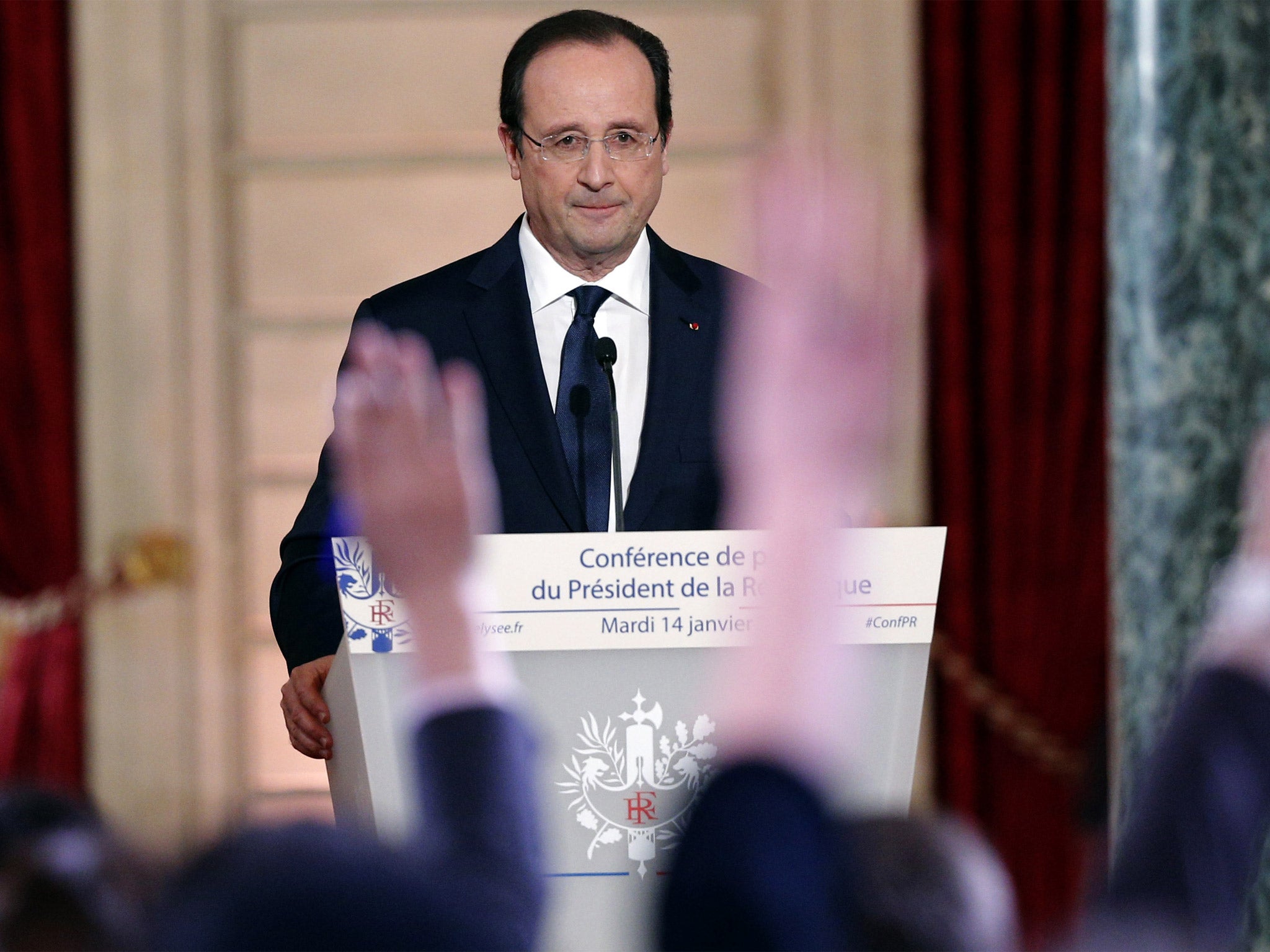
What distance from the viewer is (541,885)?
0.64 m

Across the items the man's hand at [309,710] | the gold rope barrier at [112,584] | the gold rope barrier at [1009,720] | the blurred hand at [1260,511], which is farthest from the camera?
the gold rope barrier at [112,584]

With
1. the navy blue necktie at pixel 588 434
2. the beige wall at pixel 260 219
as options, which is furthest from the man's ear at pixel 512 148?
the beige wall at pixel 260 219

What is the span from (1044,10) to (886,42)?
1.56 feet

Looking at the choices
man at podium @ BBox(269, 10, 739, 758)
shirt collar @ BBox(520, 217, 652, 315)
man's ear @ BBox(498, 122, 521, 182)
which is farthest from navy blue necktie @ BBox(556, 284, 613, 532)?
man's ear @ BBox(498, 122, 521, 182)

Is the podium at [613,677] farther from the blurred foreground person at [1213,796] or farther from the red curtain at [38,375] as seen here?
the red curtain at [38,375]

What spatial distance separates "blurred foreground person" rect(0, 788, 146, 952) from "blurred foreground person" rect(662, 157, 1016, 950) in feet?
0.67

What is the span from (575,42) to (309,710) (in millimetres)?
1008

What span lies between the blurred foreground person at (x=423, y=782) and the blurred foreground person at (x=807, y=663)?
0.09 m

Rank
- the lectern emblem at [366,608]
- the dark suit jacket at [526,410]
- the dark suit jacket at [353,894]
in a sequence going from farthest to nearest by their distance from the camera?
the dark suit jacket at [526,410]
the lectern emblem at [366,608]
the dark suit jacket at [353,894]

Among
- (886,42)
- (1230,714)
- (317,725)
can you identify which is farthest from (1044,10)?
(1230,714)

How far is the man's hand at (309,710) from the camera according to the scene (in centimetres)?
179

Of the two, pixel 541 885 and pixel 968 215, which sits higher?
pixel 968 215

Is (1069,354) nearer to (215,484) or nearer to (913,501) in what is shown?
(913,501)

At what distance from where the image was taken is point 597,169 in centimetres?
212
